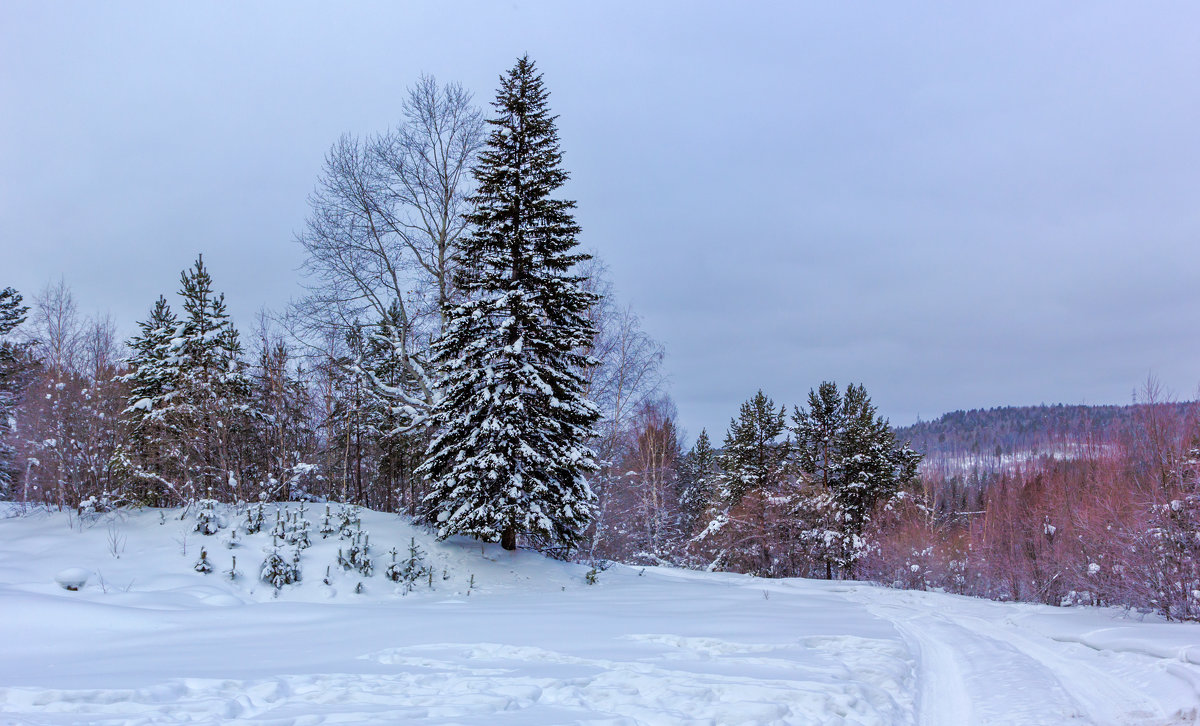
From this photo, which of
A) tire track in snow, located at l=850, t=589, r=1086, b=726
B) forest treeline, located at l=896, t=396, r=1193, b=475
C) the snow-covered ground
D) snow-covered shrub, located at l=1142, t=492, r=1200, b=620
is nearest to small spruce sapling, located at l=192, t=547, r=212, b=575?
the snow-covered ground

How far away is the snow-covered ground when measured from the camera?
455 cm

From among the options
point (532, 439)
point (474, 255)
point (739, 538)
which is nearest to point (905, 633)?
point (532, 439)

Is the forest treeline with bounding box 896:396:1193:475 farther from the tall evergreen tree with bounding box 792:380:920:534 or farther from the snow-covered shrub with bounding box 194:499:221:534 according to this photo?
the snow-covered shrub with bounding box 194:499:221:534

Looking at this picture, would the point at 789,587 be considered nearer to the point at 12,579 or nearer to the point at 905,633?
the point at 905,633

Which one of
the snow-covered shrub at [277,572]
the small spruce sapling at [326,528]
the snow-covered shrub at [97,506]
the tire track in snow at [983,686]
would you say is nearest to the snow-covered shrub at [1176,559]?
the tire track in snow at [983,686]

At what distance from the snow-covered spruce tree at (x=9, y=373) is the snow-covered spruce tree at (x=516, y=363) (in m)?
19.2

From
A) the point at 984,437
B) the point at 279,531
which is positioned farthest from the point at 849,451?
the point at 984,437

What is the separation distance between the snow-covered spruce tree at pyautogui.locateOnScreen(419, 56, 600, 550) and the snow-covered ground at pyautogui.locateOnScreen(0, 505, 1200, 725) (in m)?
1.92

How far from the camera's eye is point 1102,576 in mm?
15031

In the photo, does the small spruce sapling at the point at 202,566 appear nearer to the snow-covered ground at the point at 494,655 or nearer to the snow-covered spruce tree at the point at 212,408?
the snow-covered ground at the point at 494,655

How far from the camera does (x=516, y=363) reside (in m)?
13.6

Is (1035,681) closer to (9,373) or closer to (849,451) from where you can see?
(849,451)

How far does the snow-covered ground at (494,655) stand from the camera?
4547 mm

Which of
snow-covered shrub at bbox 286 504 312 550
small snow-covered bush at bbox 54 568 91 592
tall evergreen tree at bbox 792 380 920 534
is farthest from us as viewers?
tall evergreen tree at bbox 792 380 920 534
